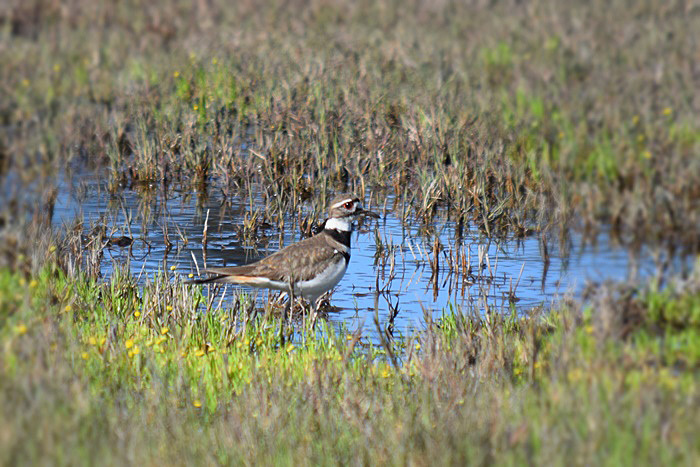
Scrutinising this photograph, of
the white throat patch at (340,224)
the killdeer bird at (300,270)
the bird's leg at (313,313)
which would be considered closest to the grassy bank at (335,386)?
the bird's leg at (313,313)

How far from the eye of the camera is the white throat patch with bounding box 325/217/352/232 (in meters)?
10.9

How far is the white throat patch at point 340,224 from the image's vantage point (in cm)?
1090

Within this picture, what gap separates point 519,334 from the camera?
869 cm

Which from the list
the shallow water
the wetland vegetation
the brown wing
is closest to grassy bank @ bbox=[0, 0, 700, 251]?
the wetland vegetation

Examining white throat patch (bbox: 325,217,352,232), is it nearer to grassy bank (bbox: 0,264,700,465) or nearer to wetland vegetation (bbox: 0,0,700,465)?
wetland vegetation (bbox: 0,0,700,465)

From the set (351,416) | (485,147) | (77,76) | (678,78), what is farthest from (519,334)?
(77,76)

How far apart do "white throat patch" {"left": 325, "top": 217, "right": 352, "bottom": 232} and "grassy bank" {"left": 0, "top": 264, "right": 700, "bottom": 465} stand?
1.69 metres

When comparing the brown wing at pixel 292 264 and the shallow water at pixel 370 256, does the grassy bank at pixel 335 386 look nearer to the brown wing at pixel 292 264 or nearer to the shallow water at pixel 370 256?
the brown wing at pixel 292 264

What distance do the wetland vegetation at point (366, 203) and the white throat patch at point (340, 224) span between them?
2.16 feet

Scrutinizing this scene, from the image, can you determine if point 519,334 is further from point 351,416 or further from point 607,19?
point 607,19

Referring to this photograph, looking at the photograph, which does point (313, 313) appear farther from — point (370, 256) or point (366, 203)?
point (366, 203)

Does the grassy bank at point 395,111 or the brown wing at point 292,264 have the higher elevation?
the grassy bank at point 395,111

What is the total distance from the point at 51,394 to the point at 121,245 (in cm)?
672

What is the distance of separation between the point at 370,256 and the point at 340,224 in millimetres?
1569
